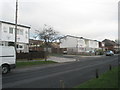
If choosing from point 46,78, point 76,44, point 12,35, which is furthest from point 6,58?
point 76,44

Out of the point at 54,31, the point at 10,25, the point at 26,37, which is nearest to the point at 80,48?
the point at 54,31

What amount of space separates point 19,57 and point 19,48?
988 centimetres

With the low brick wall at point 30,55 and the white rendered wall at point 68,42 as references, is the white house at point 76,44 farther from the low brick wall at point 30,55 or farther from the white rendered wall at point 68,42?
the low brick wall at point 30,55

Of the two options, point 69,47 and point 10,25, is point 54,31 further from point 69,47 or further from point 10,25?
point 69,47

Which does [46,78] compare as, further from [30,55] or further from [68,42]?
[68,42]

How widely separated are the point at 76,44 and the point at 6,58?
165 feet

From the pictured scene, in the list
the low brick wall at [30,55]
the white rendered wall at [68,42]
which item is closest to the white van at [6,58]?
the low brick wall at [30,55]

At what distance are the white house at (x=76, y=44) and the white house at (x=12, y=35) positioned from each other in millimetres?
25767

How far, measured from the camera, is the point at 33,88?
24.5 feet

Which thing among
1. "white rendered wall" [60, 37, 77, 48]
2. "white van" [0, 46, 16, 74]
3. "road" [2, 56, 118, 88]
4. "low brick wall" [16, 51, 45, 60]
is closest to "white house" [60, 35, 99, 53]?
"white rendered wall" [60, 37, 77, 48]

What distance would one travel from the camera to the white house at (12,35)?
102ft

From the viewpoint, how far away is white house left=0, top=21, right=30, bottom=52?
3120 centimetres

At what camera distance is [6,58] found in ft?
42.7

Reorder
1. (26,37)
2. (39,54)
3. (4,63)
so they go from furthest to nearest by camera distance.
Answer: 1. (26,37)
2. (39,54)
3. (4,63)
